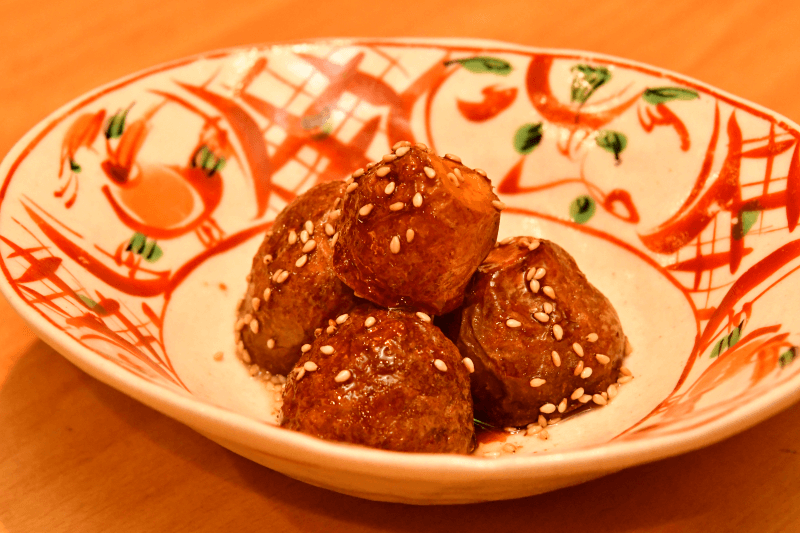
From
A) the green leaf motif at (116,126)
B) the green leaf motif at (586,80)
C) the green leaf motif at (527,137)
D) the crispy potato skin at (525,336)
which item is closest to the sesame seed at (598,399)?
the crispy potato skin at (525,336)

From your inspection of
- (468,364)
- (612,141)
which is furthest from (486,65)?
(468,364)

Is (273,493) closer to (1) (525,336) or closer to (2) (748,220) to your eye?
(1) (525,336)

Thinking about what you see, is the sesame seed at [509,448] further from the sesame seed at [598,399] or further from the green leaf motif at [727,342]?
the green leaf motif at [727,342]

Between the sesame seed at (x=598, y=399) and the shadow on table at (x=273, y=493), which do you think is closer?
the shadow on table at (x=273, y=493)

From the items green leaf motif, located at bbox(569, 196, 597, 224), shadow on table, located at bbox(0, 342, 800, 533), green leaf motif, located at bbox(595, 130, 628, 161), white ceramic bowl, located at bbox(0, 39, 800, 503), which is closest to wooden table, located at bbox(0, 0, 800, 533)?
shadow on table, located at bbox(0, 342, 800, 533)

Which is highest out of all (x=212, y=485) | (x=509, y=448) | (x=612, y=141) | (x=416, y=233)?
(x=612, y=141)

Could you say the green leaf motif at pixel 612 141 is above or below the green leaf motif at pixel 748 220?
above
